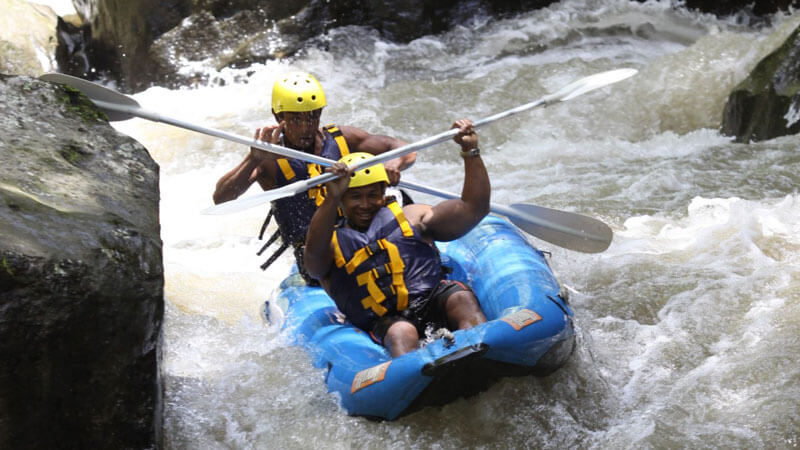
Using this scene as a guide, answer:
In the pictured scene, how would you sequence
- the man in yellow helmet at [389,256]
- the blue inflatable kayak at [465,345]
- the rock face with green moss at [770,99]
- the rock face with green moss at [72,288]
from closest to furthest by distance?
the rock face with green moss at [72,288] → the blue inflatable kayak at [465,345] → the man in yellow helmet at [389,256] → the rock face with green moss at [770,99]

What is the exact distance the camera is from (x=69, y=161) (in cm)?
294

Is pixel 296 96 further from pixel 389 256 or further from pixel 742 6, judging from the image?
pixel 742 6

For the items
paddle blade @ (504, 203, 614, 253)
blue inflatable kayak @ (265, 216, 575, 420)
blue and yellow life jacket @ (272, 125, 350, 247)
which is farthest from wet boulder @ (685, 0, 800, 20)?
blue and yellow life jacket @ (272, 125, 350, 247)

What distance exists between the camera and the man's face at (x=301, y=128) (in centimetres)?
420

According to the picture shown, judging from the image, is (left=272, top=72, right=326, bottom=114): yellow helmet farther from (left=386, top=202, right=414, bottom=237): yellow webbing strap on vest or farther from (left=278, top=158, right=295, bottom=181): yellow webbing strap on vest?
(left=386, top=202, right=414, bottom=237): yellow webbing strap on vest

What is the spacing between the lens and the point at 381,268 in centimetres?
361

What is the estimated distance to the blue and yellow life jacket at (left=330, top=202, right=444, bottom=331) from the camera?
3.62m

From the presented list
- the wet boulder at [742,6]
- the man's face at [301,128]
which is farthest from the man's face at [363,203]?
the wet boulder at [742,6]

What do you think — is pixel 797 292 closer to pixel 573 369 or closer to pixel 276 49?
pixel 573 369

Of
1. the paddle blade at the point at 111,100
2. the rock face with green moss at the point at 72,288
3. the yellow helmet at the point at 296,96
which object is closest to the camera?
the rock face with green moss at the point at 72,288

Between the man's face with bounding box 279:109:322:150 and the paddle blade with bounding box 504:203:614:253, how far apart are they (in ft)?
3.45

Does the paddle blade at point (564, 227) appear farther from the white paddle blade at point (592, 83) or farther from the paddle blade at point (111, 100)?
the paddle blade at point (111, 100)

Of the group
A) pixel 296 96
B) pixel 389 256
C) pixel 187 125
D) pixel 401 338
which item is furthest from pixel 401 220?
pixel 187 125

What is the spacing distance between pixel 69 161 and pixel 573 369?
6.88ft
